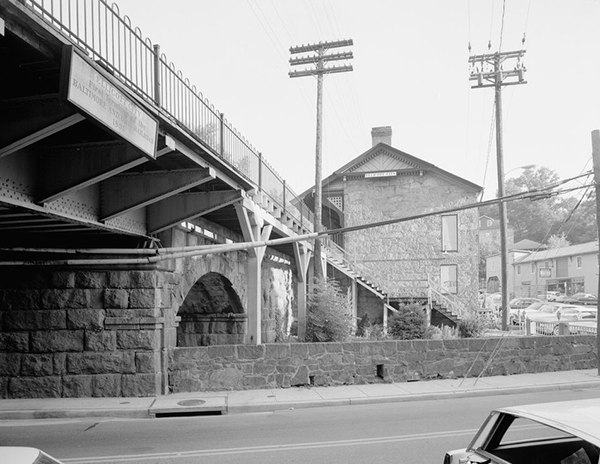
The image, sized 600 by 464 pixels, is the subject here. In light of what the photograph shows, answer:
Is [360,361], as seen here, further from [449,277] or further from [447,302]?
[449,277]

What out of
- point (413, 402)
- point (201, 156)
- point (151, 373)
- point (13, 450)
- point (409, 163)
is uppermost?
point (409, 163)

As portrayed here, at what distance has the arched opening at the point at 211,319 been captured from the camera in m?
16.3

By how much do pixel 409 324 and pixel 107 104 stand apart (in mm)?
11213

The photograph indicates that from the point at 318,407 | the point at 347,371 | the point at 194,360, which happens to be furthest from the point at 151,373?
the point at 347,371

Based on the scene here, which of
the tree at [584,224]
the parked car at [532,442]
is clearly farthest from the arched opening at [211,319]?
the tree at [584,224]

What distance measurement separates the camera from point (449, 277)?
31047mm

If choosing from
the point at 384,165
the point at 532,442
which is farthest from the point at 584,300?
the point at 532,442

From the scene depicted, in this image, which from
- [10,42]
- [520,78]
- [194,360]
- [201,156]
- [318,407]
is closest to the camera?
[10,42]

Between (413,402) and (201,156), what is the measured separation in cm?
655

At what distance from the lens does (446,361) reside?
43.4 feet

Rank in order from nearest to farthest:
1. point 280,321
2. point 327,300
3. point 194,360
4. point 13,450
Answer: point 13,450, point 194,360, point 327,300, point 280,321

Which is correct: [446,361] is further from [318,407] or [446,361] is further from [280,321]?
[280,321]

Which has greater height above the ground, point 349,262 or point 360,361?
point 349,262

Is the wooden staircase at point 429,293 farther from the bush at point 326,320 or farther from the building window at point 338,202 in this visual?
the bush at point 326,320
